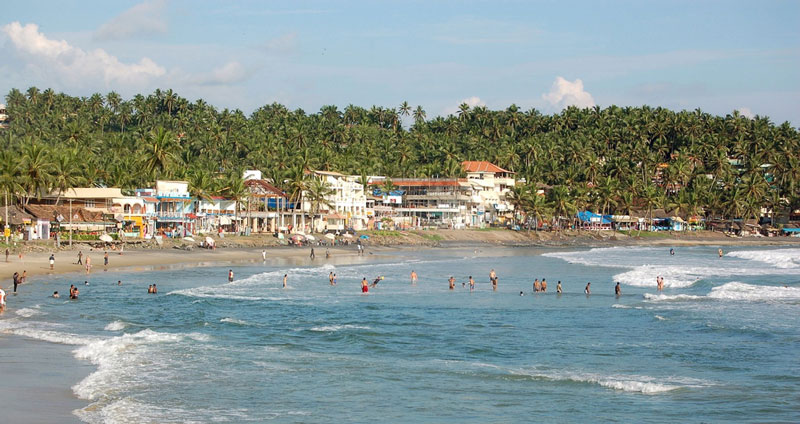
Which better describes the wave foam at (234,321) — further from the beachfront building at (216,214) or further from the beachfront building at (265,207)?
the beachfront building at (265,207)

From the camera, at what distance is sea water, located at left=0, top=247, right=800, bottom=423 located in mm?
19547

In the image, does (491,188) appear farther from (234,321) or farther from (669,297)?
(234,321)

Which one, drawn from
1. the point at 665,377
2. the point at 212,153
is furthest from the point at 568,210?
the point at 665,377

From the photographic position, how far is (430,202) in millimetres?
117250

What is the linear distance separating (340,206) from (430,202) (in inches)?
798

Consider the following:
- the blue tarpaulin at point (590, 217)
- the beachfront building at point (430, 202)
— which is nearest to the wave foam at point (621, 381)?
the beachfront building at point (430, 202)

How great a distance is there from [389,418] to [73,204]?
202 ft

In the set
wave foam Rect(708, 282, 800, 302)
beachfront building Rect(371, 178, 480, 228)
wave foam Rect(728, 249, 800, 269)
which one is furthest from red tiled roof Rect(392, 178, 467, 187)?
wave foam Rect(708, 282, 800, 302)

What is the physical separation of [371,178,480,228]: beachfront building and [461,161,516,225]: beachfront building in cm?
427

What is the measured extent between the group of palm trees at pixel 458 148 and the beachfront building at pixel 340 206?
3842 mm

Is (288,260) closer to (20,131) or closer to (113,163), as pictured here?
(113,163)

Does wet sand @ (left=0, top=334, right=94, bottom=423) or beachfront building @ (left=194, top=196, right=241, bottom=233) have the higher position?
beachfront building @ (left=194, top=196, right=241, bottom=233)

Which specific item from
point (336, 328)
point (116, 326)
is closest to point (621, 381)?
point (336, 328)

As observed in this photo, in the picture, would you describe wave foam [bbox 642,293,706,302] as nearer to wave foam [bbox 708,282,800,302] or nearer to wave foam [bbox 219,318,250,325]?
wave foam [bbox 708,282,800,302]
